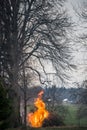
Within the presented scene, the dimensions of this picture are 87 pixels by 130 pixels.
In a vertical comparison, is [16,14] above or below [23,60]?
above

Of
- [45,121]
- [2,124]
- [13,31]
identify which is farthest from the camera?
[13,31]

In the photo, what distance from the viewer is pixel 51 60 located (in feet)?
93.8

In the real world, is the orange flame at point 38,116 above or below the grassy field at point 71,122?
above

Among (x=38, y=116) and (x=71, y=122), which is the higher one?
(x=38, y=116)

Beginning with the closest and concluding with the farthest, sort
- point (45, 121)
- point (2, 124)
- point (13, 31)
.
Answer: point (2, 124) → point (45, 121) → point (13, 31)

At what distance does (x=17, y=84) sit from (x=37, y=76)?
2.49 meters

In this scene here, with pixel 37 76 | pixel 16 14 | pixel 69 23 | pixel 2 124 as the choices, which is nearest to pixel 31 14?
pixel 16 14

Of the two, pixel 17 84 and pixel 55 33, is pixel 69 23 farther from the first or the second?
pixel 17 84

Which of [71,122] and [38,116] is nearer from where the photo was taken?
[38,116]

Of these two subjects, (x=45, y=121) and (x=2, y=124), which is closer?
(x=2, y=124)

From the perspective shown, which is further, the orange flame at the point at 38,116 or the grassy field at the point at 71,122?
the orange flame at the point at 38,116

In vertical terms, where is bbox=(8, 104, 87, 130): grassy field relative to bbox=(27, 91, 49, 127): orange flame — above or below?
below

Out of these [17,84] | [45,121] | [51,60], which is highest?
[51,60]

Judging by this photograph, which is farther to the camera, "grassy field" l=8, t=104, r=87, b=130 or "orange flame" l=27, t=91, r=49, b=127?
"orange flame" l=27, t=91, r=49, b=127
